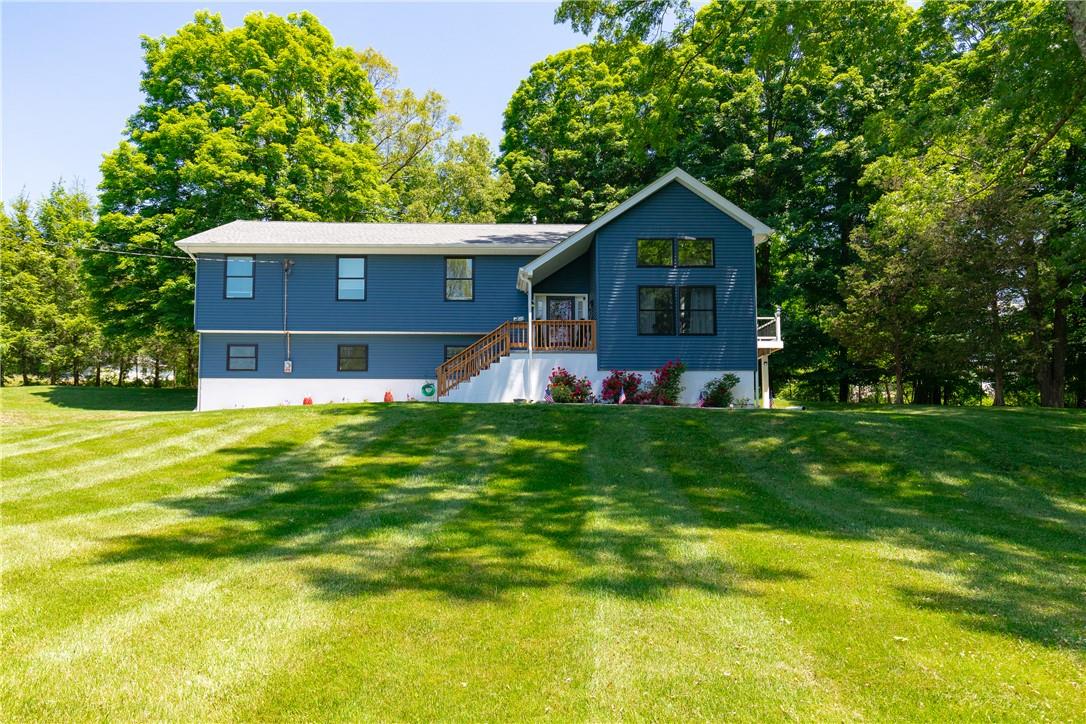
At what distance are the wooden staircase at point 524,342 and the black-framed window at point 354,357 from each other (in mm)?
4440

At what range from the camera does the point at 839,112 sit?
1149 inches

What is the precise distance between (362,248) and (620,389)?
10520 mm

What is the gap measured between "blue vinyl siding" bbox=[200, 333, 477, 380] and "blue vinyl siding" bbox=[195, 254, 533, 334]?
2.07 feet

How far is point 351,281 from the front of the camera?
2344 cm

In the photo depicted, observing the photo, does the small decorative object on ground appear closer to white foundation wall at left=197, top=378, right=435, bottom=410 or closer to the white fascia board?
the white fascia board

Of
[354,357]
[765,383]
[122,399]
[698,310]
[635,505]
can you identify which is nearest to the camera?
[635,505]

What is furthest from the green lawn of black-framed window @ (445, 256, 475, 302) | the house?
black-framed window @ (445, 256, 475, 302)

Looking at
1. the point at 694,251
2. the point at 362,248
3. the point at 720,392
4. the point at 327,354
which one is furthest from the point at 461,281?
the point at 720,392

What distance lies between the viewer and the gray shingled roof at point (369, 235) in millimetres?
22828

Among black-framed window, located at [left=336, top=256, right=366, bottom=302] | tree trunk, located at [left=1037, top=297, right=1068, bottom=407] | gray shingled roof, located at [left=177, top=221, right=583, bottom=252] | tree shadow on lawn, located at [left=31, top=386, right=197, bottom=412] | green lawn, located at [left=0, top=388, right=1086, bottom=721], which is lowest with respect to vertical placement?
green lawn, located at [left=0, top=388, right=1086, bottom=721]

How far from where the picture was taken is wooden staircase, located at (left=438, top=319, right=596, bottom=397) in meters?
20.4

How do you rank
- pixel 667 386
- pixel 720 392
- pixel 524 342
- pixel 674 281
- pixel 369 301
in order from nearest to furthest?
pixel 667 386, pixel 720 392, pixel 524 342, pixel 674 281, pixel 369 301

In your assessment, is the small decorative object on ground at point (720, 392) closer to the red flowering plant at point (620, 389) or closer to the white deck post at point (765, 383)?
the red flowering plant at point (620, 389)

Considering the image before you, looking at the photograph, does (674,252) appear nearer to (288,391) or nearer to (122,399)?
(288,391)
